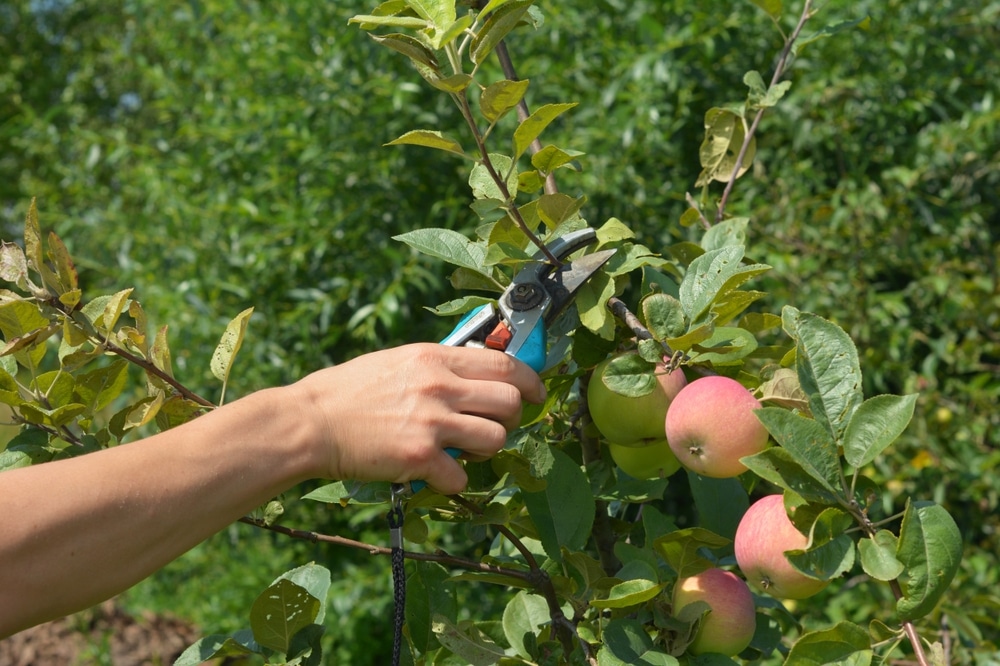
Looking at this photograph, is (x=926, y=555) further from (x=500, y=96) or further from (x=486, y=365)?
(x=500, y=96)

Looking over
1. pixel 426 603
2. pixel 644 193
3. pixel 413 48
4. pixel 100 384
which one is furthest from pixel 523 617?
pixel 644 193

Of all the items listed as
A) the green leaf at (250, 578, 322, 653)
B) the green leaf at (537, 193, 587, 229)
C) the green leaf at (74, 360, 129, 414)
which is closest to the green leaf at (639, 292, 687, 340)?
the green leaf at (537, 193, 587, 229)

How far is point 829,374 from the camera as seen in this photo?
84 centimetres

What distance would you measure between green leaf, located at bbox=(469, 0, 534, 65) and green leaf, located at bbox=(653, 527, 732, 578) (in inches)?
19.3

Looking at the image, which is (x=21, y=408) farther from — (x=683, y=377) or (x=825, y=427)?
(x=825, y=427)

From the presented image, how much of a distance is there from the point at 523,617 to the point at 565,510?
0.18 meters

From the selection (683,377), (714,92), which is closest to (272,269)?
(714,92)

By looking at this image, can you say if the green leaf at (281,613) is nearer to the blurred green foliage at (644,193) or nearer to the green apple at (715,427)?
the green apple at (715,427)

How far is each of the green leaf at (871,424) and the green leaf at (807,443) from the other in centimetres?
2

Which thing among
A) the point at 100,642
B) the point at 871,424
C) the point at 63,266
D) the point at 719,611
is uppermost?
the point at 63,266

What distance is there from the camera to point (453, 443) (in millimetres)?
844

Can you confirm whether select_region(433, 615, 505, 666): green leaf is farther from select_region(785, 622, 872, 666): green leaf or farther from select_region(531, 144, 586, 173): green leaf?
select_region(531, 144, 586, 173): green leaf

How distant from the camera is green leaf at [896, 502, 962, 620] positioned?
78 centimetres

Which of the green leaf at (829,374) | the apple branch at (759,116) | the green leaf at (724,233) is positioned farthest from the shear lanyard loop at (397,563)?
the apple branch at (759,116)
